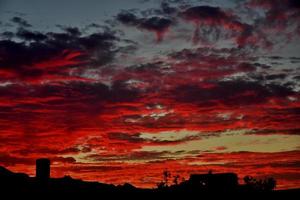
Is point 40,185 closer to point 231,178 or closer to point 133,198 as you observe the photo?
point 133,198

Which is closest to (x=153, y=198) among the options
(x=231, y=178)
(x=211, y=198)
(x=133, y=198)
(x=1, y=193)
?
(x=133, y=198)

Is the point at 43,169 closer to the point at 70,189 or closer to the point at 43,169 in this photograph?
the point at 43,169

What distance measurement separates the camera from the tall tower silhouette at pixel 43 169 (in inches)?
781

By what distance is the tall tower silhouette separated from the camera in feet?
65.1

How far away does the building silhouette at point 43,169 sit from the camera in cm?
1983

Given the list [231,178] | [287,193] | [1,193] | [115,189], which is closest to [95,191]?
[115,189]

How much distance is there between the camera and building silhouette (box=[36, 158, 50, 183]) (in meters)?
19.8

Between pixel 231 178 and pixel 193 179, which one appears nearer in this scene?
pixel 231 178

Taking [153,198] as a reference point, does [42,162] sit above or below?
above

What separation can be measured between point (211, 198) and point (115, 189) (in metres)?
4.08

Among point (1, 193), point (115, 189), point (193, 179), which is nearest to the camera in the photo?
point (1, 193)

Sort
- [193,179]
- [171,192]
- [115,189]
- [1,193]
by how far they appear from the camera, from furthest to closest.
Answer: [193,179], [115,189], [171,192], [1,193]

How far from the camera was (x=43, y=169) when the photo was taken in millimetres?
20156

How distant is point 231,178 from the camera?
2917 centimetres
